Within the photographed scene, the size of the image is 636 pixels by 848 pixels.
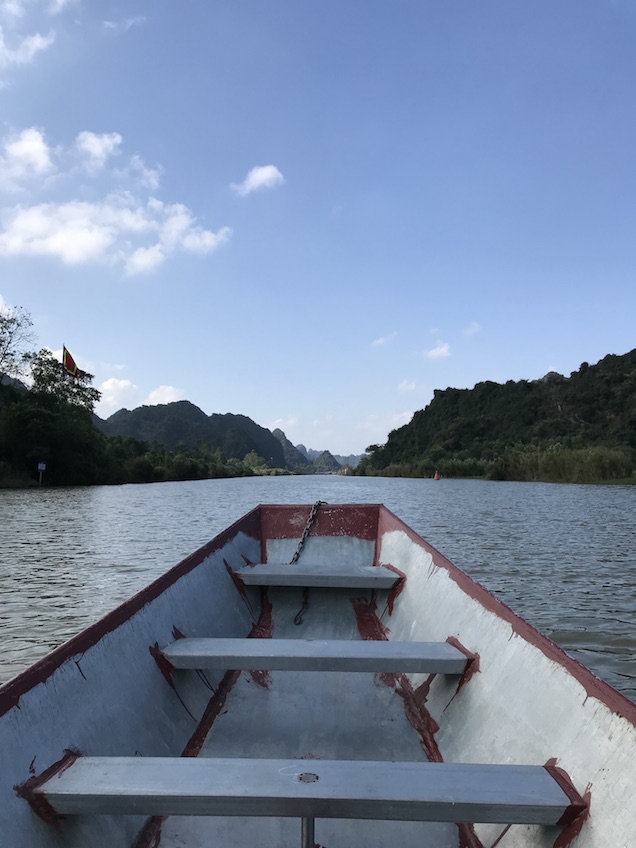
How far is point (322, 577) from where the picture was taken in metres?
3.97

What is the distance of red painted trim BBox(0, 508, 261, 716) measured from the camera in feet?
5.56

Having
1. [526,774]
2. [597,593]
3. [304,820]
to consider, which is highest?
[526,774]

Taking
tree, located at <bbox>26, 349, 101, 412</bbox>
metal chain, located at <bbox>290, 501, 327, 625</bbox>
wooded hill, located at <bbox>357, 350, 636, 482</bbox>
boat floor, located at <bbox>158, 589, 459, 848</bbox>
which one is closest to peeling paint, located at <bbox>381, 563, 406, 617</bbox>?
metal chain, located at <bbox>290, 501, 327, 625</bbox>

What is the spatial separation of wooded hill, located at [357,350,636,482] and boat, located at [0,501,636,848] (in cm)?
3091

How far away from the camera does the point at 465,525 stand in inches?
583

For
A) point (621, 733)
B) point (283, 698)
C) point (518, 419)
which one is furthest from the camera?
point (518, 419)

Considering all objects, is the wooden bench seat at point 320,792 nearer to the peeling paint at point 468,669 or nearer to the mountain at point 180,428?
the peeling paint at point 468,669

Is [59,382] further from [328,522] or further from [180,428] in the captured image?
[180,428]

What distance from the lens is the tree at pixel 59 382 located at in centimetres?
4365

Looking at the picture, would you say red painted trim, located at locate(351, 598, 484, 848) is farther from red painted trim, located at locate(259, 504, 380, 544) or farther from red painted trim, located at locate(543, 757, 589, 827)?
red painted trim, located at locate(259, 504, 380, 544)

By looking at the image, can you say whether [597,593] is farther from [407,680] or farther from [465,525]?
[465,525]

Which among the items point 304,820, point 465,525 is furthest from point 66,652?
point 465,525

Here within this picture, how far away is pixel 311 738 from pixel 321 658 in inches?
19.3

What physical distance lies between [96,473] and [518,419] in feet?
176
